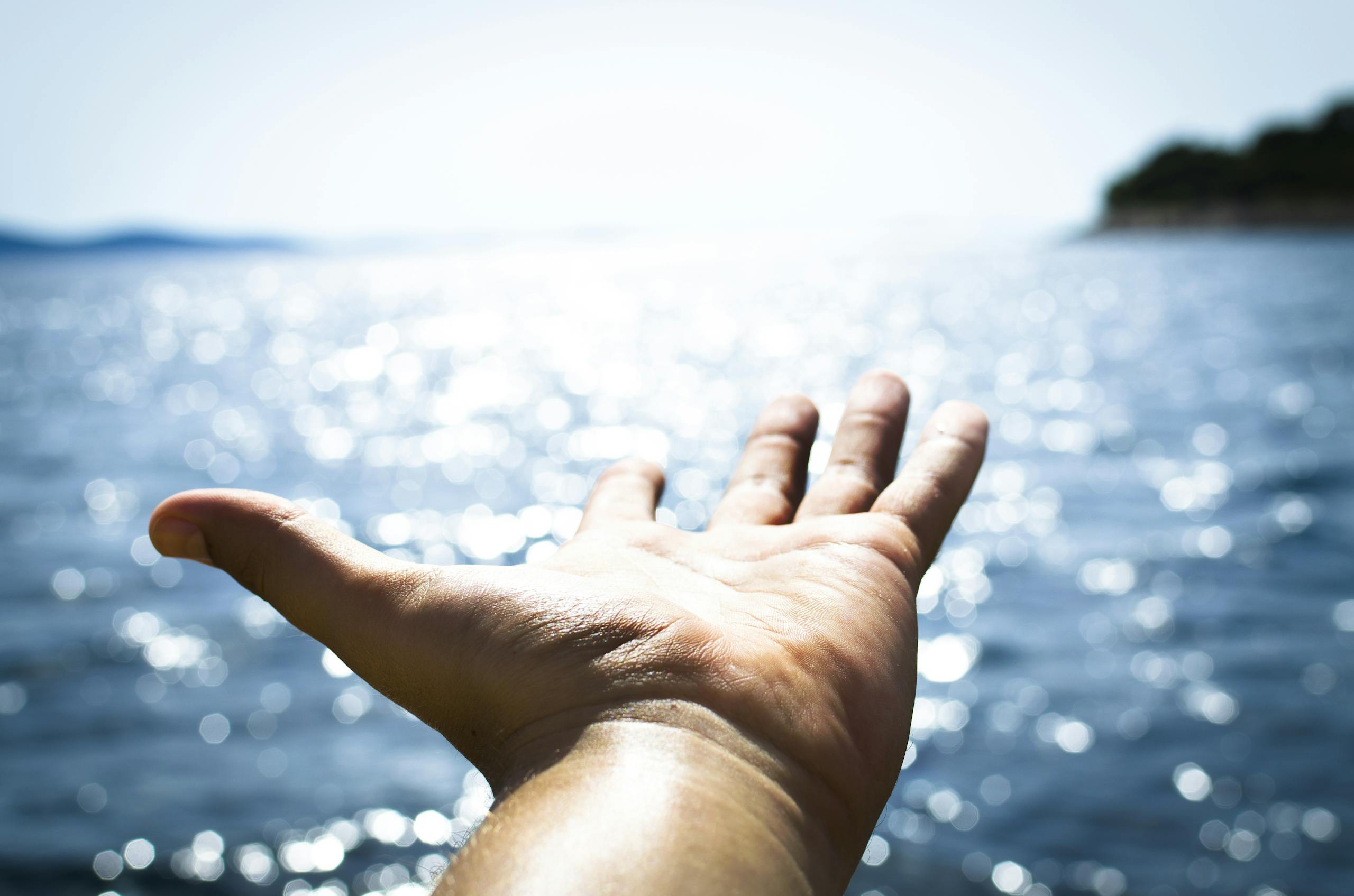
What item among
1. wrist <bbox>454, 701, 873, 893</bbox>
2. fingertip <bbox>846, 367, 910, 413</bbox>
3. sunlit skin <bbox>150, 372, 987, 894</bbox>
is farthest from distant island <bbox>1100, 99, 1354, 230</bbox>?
wrist <bbox>454, 701, 873, 893</bbox>

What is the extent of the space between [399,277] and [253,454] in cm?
12551

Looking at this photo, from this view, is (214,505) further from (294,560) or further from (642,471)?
(642,471)

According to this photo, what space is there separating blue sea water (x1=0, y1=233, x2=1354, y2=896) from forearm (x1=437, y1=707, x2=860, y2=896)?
221 cm

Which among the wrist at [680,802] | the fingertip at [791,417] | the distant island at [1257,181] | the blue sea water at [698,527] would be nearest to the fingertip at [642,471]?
the fingertip at [791,417]

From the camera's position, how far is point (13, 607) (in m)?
12.7

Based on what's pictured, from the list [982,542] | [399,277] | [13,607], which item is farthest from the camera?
[399,277]

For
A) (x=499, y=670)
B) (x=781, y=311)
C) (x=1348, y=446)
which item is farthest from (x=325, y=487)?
(x=781, y=311)

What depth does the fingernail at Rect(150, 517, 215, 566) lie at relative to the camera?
7.54 ft

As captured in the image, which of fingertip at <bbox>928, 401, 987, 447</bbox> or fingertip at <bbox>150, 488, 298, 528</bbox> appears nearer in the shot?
fingertip at <bbox>150, 488, 298, 528</bbox>

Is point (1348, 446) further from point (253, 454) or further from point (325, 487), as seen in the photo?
point (253, 454)

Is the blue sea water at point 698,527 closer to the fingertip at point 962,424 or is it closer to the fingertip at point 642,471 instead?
the fingertip at point 642,471

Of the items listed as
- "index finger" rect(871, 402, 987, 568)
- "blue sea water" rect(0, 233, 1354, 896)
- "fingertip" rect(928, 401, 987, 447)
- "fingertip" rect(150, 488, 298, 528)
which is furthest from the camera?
"blue sea water" rect(0, 233, 1354, 896)

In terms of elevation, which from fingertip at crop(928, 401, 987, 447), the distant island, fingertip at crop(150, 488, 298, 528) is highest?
fingertip at crop(150, 488, 298, 528)

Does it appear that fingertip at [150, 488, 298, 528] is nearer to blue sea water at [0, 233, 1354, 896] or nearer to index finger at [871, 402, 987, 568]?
index finger at [871, 402, 987, 568]
